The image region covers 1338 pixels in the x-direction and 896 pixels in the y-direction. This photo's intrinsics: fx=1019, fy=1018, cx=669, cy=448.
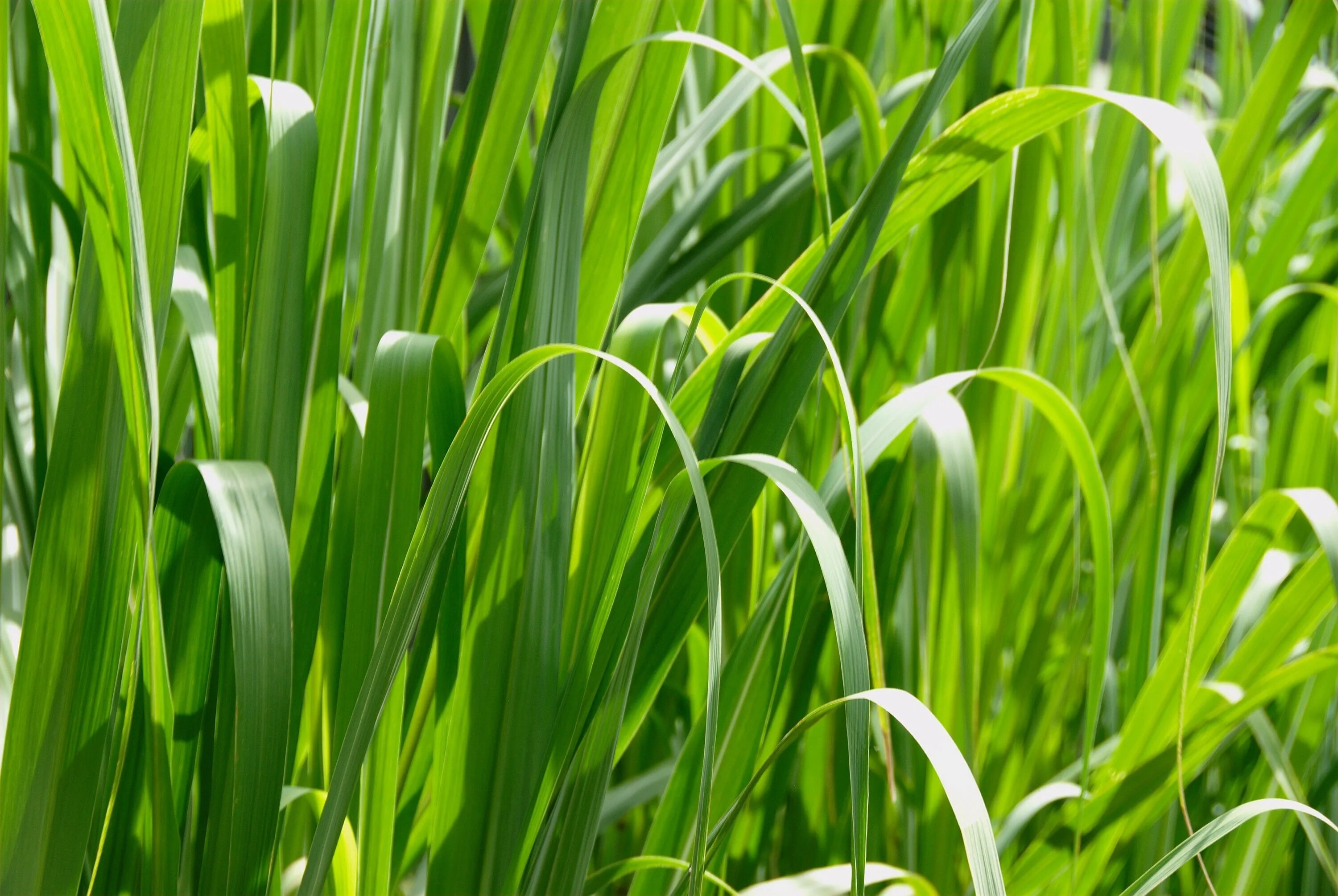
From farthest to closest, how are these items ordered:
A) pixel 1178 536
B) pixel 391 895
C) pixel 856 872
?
1. pixel 1178 536
2. pixel 391 895
3. pixel 856 872

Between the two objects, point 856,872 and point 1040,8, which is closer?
point 856,872

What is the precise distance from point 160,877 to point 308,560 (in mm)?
90

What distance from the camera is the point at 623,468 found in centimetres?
30

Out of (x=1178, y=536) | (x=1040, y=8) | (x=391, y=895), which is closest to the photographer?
(x=391, y=895)

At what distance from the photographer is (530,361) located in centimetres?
22

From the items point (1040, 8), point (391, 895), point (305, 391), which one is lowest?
point (391, 895)

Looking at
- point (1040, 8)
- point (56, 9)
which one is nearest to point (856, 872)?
point (56, 9)

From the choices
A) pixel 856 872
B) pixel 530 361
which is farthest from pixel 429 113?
pixel 856 872

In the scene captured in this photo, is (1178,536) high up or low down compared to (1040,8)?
down

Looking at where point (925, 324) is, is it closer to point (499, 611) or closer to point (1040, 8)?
point (1040, 8)

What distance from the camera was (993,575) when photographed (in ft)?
1.53

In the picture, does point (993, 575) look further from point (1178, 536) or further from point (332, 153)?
point (332, 153)

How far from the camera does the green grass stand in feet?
0.77

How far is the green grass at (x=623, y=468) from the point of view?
24 cm
